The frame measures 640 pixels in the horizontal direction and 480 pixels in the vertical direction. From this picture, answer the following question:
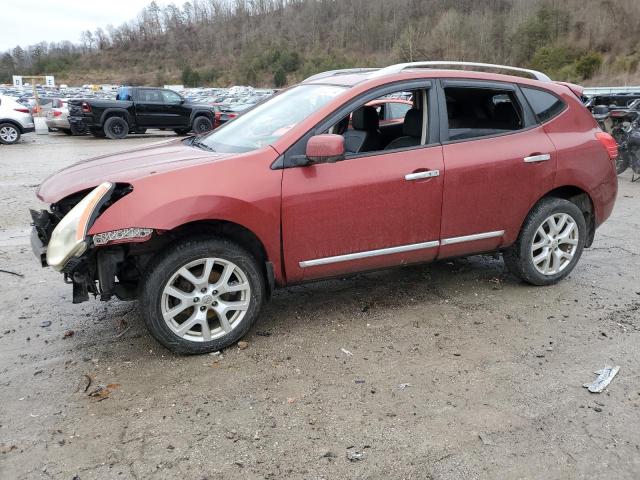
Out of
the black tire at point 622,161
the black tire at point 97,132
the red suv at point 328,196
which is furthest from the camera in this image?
the black tire at point 97,132

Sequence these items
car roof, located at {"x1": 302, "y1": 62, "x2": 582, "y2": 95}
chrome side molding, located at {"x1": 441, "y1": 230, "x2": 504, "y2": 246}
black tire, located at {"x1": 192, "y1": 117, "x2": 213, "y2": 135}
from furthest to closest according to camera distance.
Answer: black tire, located at {"x1": 192, "y1": 117, "x2": 213, "y2": 135} < chrome side molding, located at {"x1": 441, "y1": 230, "x2": 504, "y2": 246} < car roof, located at {"x1": 302, "y1": 62, "x2": 582, "y2": 95}

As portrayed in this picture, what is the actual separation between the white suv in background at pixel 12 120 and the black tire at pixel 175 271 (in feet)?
53.8

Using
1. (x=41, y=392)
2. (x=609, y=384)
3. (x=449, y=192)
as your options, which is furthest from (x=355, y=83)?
(x=41, y=392)

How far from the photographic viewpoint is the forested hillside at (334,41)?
63.2 m

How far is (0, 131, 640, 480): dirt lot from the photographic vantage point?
2.70 metres

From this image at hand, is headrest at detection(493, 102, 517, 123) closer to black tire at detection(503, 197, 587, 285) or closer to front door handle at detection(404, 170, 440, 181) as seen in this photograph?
Answer: black tire at detection(503, 197, 587, 285)

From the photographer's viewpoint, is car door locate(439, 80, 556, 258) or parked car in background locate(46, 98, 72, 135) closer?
car door locate(439, 80, 556, 258)

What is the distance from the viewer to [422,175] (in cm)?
406

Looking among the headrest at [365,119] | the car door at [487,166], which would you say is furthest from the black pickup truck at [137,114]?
the car door at [487,166]

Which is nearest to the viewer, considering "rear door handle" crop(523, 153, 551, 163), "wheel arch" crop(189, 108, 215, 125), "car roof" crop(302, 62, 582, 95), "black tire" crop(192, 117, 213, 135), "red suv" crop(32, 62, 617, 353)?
"red suv" crop(32, 62, 617, 353)

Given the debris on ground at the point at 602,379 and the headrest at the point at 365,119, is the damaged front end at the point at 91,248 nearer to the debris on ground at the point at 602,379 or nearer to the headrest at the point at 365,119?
the headrest at the point at 365,119

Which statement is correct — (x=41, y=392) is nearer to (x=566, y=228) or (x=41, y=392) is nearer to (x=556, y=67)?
(x=566, y=228)

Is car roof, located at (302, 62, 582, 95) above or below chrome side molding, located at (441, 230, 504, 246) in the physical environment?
above

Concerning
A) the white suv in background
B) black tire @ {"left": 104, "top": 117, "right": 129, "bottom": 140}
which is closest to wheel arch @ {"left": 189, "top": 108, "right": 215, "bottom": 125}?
black tire @ {"left": 104, "top": 117, "right": 129, "bottom": 140}
